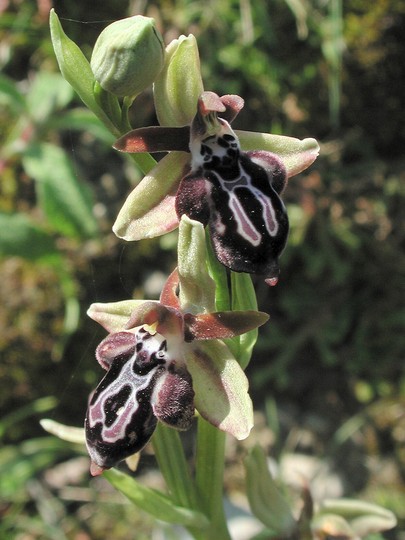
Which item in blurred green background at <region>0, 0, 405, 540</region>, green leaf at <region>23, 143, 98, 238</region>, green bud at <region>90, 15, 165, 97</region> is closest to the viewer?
green bud at <region>90, 15, 165, 97</region>

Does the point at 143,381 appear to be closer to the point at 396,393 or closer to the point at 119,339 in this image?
the point at 119,339

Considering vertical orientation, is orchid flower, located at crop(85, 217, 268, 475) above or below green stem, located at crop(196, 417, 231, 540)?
above

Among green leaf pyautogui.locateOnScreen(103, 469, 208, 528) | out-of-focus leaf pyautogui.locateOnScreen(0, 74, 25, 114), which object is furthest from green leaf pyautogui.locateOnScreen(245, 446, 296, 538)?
out-of-focus leaf pyautogui.locateOnScreen(0, 74, 25, 114)

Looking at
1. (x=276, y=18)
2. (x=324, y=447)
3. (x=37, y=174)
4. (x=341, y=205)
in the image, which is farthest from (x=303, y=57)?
(x=324, y=447)

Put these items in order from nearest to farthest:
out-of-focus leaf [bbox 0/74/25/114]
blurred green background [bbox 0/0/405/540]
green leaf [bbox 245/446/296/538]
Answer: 1. green leaf [bbox 245/446/296/538]
2. out-of-focus leaf [bbox 0/74/25/114]
3. blurred green background [bbox 0/0/405/540]

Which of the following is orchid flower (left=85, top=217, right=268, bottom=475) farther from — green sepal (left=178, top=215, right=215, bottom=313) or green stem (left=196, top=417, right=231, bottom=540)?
green stem (left=196, top=417, right=231, bottom=540)

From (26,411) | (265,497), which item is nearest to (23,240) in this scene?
(26,411)

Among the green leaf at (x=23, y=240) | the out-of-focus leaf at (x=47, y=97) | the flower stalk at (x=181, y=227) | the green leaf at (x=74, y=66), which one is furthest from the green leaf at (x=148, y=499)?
the out-of-focus leaf at (x=47, y=97)
